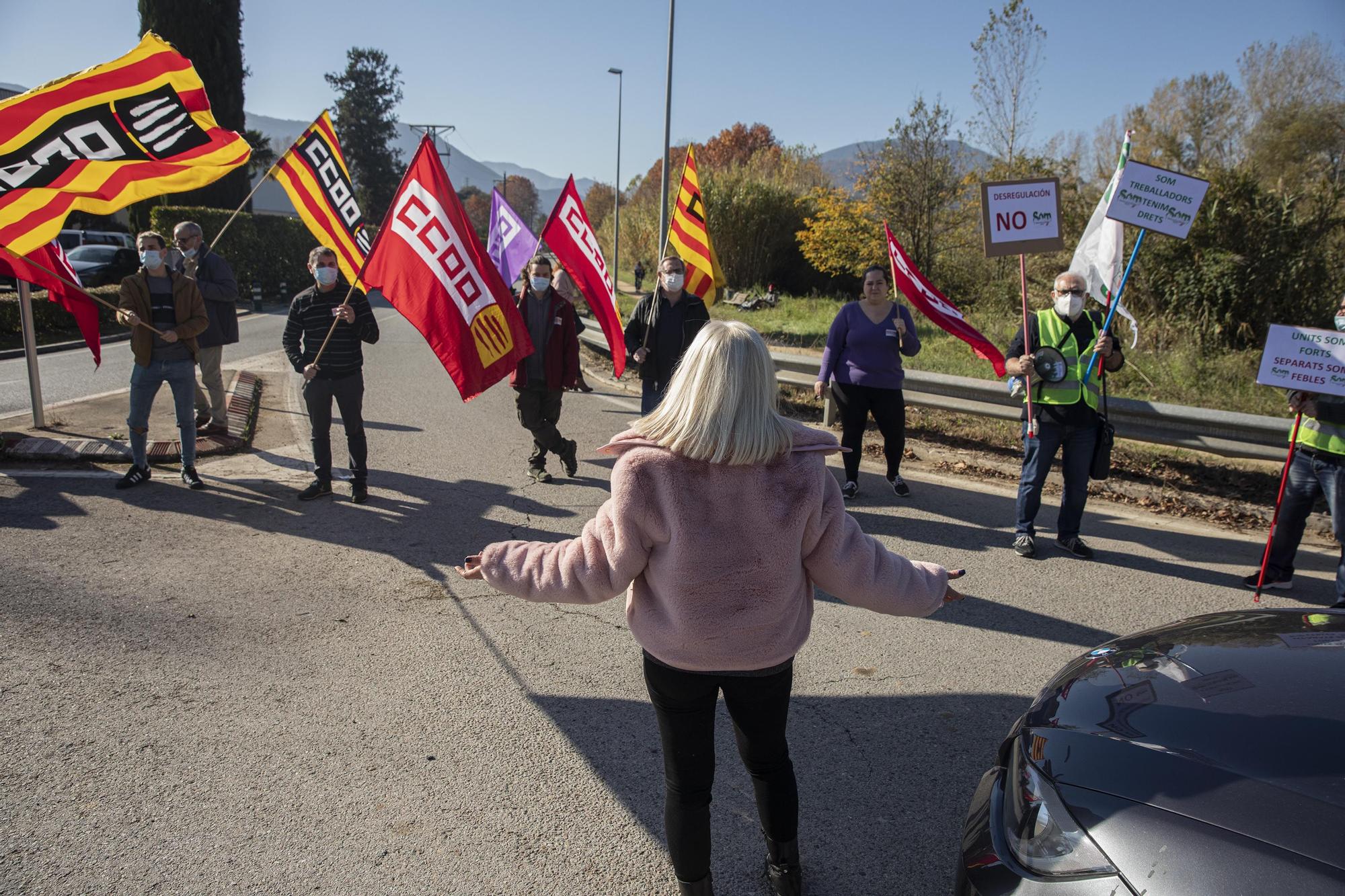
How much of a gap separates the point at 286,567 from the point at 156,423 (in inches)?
167

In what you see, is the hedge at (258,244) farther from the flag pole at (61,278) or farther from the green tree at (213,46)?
the flag pole at (61,278)

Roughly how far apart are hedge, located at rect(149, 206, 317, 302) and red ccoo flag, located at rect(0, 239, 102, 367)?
21.4m

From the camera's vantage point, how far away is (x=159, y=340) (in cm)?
633

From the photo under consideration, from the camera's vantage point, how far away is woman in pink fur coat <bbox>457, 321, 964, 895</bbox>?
7.14ft

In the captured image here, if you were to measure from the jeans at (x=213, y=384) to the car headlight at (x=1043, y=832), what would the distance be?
8.19 metres

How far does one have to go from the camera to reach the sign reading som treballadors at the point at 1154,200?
590 centimetres

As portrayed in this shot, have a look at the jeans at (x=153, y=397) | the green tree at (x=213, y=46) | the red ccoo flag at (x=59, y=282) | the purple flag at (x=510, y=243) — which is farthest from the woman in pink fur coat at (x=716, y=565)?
the green tree at (x=213, y=46)

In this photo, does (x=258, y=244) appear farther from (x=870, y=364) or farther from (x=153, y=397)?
(x=870, y=364)

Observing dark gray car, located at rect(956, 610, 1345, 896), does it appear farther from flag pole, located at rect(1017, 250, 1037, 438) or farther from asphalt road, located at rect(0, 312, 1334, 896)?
flag pole, located at rect(1017, 250, 1037, 438)

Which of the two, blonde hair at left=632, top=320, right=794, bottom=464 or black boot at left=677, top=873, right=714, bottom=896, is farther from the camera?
black boot at left=677, top=873, right=714, bottom=896

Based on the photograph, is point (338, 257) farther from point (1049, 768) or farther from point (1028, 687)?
point (1049, 768)

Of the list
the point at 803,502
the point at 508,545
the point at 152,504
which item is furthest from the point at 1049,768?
the point at 152,504

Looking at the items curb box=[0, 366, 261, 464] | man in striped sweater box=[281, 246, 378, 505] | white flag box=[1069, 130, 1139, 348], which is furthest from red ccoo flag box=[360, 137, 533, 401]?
white flag box=[1069, 130, 1139, 348]

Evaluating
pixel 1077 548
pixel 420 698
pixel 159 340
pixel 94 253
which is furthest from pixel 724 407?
pixel 94 253
